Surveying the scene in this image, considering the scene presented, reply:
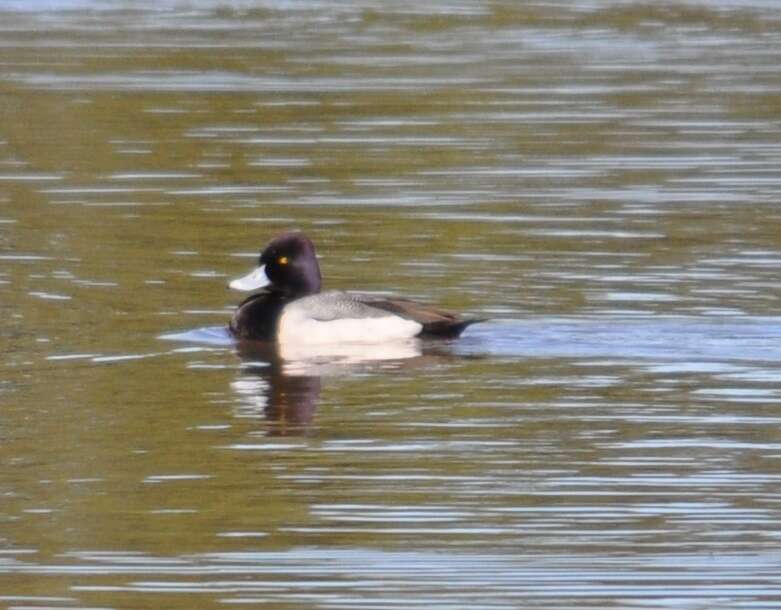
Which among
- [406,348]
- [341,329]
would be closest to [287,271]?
[341,329]

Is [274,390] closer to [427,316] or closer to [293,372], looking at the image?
[293,372]

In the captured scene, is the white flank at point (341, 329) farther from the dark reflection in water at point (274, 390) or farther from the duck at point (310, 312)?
the dark reflection in water at point (274, 390)

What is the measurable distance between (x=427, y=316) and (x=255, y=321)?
3.56 feet

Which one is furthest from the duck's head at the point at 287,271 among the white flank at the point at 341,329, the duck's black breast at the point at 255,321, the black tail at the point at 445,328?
the black tail at the point at 445,328

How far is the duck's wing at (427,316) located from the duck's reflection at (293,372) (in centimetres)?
15

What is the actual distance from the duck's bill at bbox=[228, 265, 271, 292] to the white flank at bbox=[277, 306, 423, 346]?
19.6 inches

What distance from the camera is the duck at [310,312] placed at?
515 inches

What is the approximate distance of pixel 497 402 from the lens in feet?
36.9

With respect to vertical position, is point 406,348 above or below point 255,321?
below

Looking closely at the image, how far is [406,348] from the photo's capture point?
43.1 ft

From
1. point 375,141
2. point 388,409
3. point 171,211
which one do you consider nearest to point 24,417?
point 388,409

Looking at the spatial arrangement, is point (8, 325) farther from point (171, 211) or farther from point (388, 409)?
point (171, 211)

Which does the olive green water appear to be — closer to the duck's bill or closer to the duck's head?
the duck's bill

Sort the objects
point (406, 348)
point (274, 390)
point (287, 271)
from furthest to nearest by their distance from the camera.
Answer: point (287, 271) < point (406, 348) < point (274, 390)
